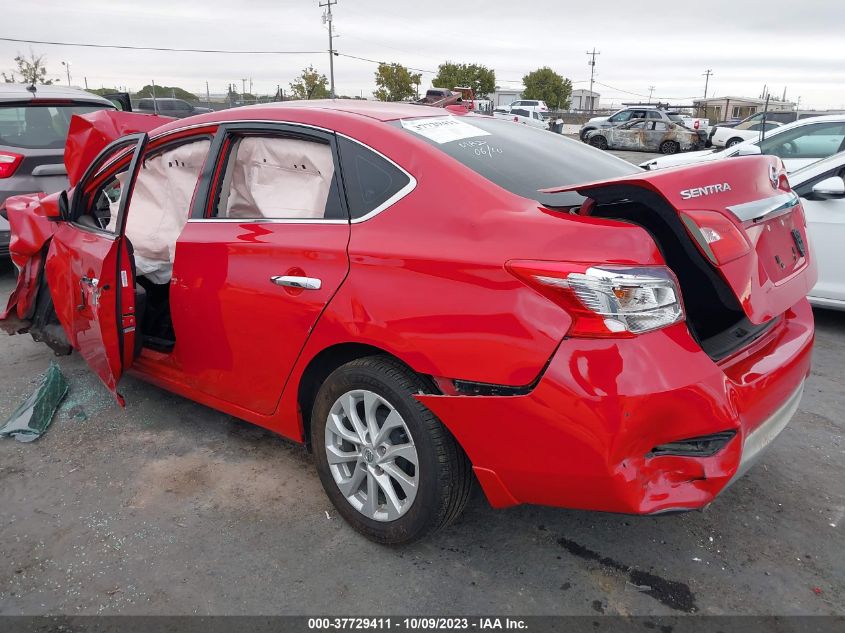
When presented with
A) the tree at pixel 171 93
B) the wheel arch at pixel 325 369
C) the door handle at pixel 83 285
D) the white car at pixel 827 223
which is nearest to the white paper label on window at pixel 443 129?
the wheel arch at pixel 325 369

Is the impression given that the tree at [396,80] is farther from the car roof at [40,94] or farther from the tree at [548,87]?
the car roof at [40,94]

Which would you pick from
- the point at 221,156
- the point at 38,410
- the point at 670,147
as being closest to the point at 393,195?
the point at 221,156

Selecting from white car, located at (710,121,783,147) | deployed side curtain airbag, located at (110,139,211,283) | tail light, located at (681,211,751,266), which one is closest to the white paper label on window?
tail light, located at (681,211,751,266)

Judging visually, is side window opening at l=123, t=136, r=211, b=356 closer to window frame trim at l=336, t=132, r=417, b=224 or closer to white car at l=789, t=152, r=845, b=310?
window frame trim at l=336, t=132, r=417, b=224

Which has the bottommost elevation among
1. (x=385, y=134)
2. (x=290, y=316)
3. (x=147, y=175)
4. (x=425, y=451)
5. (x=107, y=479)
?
(x=107, y=479)

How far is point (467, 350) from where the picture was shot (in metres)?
2.07

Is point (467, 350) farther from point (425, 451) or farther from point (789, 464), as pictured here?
point (789, 464)

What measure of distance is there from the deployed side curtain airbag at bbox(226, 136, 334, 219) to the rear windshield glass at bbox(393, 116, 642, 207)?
41cm

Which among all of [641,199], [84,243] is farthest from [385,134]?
[84,243]

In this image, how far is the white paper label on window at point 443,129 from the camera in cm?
258

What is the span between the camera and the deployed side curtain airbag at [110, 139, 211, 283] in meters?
3.69

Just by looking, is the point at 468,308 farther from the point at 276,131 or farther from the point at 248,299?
the point at 276,131

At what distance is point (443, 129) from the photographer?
2.71 m

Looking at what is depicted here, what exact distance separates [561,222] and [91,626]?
6.67ft
